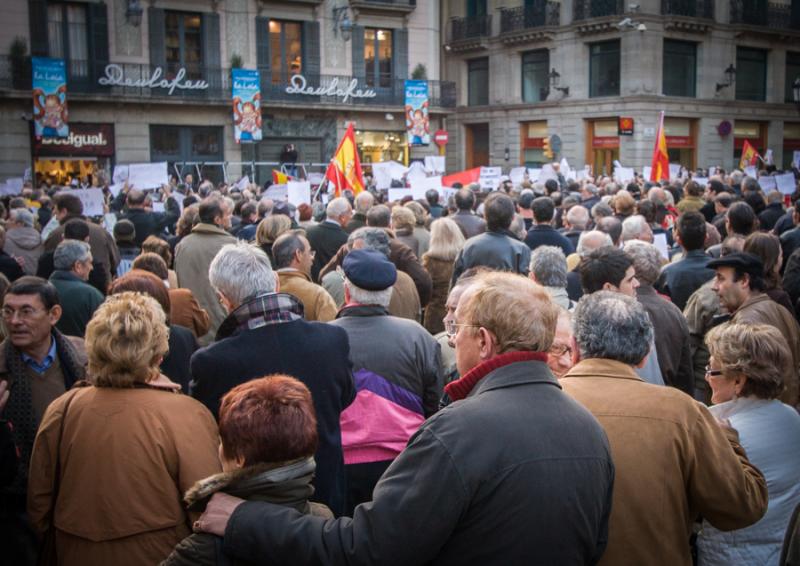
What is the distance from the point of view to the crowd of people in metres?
2.20

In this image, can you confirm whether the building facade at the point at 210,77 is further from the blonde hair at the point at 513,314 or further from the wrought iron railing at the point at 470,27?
the blonde hair at the point at 513,314

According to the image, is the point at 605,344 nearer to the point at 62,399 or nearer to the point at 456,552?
the point at 456,552

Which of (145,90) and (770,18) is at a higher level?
(770,18)

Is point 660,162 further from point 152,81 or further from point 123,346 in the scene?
point 152,81

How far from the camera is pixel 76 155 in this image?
27000 millimetres

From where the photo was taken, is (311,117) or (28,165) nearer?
(28,165)

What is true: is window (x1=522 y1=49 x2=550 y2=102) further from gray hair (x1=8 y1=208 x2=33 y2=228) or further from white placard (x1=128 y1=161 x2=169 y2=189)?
gray hair (x1=8 y1=208 x2=33 y2=228)

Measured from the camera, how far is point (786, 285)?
6.34 m

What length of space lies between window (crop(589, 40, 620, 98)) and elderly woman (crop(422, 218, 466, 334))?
26405 mm

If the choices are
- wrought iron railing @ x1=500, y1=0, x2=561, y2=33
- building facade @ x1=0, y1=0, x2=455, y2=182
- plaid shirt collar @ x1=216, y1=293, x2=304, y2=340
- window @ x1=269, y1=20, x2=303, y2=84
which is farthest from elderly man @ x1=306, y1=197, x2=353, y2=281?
wrought iron railing @ x1=500, y1=0, x2=561, y2=33

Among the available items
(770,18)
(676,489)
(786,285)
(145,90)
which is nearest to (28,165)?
(145,90)

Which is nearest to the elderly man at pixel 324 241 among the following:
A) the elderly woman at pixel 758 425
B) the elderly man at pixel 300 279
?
the elderly man at pixel 300 279

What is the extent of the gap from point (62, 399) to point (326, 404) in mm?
1078

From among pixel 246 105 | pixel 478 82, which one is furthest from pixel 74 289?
pixel 478 82
